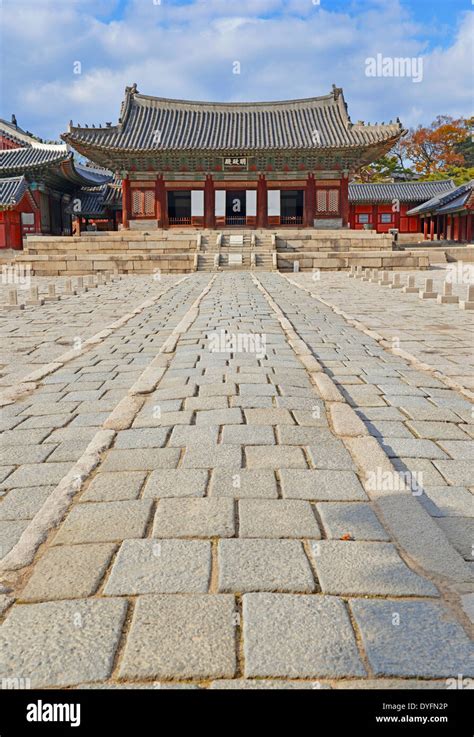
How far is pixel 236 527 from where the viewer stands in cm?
262

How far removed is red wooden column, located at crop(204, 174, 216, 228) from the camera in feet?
96.3

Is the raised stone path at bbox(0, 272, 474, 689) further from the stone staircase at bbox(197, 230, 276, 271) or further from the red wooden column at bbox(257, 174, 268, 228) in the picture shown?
the red wooden column at bbox(257, 174, 268, 228)

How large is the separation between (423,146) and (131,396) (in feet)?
195

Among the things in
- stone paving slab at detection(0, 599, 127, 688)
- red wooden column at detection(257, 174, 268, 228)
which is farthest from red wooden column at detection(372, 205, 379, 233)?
stone paving slab at detection(0, 599, 127, 688)

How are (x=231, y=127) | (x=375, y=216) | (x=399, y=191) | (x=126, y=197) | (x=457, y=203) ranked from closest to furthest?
1. (x=126, y=197)
2. (x=231, y=127)
3. (x=457, y=203)
4. (x=375, y=216)
5. (x=399, y=191)

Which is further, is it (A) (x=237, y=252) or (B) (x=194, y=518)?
(A) (x=237, y=252)

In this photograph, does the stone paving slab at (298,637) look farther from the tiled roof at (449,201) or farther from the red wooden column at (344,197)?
the tiled roof at (449,201)

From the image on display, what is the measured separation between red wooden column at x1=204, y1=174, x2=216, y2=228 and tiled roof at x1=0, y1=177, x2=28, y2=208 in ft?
29.4

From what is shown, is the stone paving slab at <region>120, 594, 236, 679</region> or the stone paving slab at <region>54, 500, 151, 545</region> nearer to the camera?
the stone paving slab at <region>120, 594, 236, 679</region>

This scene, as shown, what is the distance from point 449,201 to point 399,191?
295 inches

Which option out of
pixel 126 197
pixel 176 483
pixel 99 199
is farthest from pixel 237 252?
pixel 176 483

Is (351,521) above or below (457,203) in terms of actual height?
below

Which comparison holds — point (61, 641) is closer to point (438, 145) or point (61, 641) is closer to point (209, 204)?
point (209, 204)

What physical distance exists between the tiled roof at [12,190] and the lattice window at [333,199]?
15142mm
